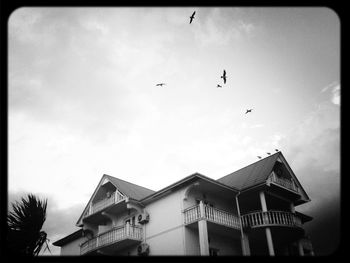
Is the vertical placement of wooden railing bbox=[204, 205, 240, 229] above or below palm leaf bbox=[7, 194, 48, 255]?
above

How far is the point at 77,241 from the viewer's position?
2784cm

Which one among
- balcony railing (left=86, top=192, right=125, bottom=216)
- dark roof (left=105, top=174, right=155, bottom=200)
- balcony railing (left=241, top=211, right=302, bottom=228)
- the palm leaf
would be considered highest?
dark roof (left=105, top=174, right=155, bottom=200)

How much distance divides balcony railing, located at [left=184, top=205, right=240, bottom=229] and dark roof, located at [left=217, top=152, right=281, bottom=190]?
2599 mm

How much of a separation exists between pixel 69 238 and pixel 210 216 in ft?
55.6

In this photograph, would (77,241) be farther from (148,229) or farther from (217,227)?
(217,227)

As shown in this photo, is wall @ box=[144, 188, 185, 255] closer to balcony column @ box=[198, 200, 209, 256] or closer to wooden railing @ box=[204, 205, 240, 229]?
balcony column @ box=[198, 200, 209, 256]

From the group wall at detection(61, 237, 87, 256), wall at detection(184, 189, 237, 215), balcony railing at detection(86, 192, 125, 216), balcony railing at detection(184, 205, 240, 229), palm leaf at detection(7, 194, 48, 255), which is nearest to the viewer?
palm leaf at detection(7, 194, 48, 255)

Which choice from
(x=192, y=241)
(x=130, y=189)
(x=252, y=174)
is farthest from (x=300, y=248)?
(x=130, y=189)

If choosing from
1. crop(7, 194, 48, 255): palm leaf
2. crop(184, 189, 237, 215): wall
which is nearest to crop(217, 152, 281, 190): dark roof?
crop(184, 189, 237, 215): wall

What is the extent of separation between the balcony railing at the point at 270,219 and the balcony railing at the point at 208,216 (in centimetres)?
106

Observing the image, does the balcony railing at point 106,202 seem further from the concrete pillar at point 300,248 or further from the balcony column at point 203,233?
the concrete pillar at point 300,248

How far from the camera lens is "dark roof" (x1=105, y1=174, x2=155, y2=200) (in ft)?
74.3

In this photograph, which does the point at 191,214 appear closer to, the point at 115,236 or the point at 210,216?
the point at 210,216

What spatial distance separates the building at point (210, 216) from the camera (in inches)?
723
